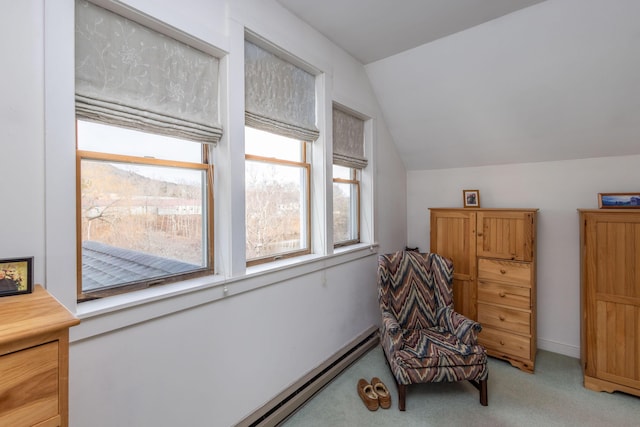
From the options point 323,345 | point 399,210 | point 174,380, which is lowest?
point 323,345

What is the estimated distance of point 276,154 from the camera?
7.50 ft

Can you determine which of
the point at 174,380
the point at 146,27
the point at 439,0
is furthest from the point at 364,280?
the point at 146,27

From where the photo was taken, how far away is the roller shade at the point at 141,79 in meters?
1.29

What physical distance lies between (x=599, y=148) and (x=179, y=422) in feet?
12.3

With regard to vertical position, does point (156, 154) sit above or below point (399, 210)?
above

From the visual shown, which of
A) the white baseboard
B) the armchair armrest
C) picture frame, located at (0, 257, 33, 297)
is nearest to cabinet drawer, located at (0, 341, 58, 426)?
picture frame, located at (0, 257, 33, 297)

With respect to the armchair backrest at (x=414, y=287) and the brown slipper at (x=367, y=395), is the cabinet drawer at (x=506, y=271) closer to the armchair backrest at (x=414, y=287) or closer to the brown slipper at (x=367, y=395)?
the armchair backrest at (x=414, y=287)

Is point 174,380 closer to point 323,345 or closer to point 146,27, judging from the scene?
point 323,345

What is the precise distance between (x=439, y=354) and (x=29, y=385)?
219 centimetres

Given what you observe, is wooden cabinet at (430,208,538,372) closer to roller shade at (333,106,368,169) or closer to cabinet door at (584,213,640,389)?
cabinet door at (584,213,640,389)

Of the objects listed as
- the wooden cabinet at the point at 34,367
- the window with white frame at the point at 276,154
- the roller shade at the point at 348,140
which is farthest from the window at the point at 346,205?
the wooden cabinet at the point at 34,367

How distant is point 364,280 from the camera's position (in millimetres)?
3021

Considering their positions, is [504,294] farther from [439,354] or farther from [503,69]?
[503,69]

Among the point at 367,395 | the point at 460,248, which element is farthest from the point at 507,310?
the point at 367,395
